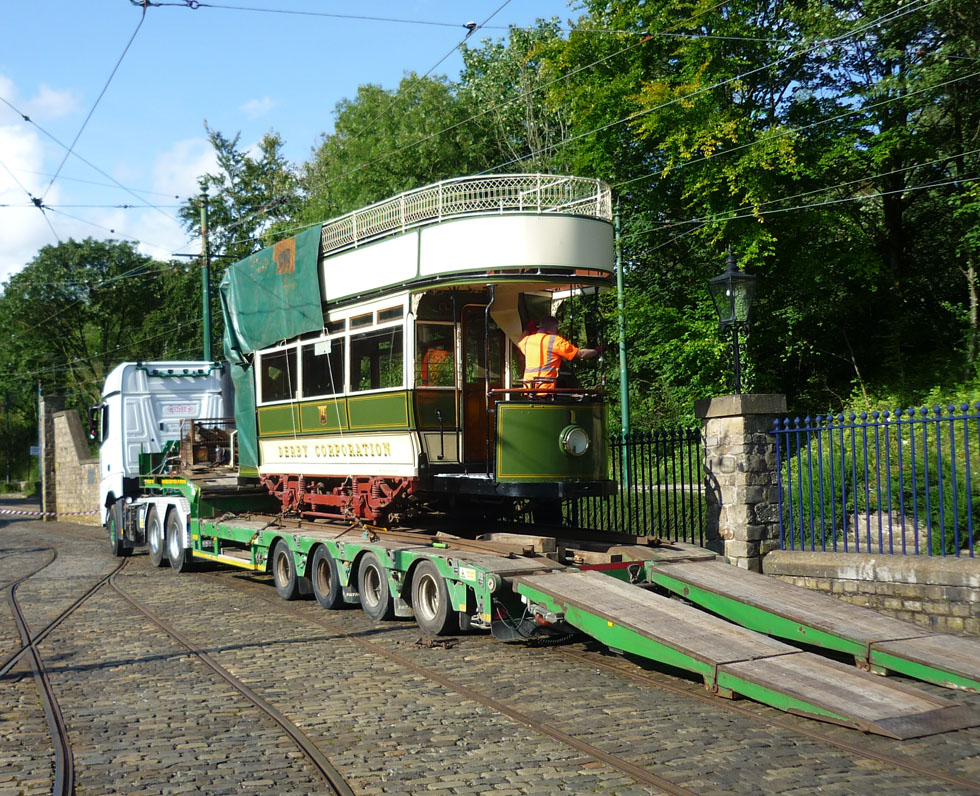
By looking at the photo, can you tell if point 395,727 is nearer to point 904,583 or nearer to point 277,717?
point 277,717

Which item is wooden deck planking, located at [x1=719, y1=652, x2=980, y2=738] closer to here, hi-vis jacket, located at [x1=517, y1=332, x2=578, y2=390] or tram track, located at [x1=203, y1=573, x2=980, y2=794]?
tram track, located at [x1=203, y1=573, x2=980, y2=794]

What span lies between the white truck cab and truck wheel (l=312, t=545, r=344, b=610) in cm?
824

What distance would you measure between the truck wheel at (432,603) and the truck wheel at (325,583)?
1.90 meters

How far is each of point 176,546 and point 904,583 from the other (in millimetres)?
11758

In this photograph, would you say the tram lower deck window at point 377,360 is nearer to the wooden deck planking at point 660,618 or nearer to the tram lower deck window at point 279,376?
the tram lower deck window at point 279,376

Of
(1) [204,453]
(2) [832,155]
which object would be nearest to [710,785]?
(1) [204,453]

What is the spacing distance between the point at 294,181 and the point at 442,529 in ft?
124

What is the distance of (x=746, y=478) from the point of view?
37.3ft

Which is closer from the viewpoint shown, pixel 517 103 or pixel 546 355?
pixel 546 355

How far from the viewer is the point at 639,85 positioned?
22.4 metres

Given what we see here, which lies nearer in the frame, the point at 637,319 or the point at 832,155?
the point at 832,155

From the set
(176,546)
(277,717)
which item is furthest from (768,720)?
(176,546)

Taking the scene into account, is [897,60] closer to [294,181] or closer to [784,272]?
[784,272]

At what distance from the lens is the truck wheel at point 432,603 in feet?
32.6
